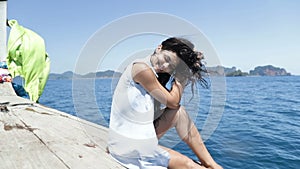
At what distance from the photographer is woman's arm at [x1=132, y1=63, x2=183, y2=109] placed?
1618mm

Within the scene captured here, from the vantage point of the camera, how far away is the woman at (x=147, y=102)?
165 cm

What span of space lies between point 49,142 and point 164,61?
105cm

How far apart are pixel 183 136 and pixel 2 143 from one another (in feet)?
4.27

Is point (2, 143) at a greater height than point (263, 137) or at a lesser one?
greater

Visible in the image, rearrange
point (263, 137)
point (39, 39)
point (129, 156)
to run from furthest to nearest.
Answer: point (263, 137)
point (39, 39)
point (129, 156)

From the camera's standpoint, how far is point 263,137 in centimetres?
613

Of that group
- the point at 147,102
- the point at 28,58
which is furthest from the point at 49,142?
the point at 28,58

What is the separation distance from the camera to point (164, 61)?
1.68 meters

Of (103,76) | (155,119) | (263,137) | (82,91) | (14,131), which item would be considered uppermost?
(103,76)

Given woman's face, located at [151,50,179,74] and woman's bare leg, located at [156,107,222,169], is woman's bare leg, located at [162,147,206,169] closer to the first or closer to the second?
woman's bare leg, located at [156,107,222,169]

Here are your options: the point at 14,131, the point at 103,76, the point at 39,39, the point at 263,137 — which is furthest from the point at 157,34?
the point at 263,137

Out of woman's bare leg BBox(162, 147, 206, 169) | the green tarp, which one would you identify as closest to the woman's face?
woman's bare leg BBox(162, 147, 206, 169)

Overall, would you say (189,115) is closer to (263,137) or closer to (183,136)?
(183,136)

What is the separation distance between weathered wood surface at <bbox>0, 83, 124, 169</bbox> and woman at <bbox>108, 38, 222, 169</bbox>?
166mm
